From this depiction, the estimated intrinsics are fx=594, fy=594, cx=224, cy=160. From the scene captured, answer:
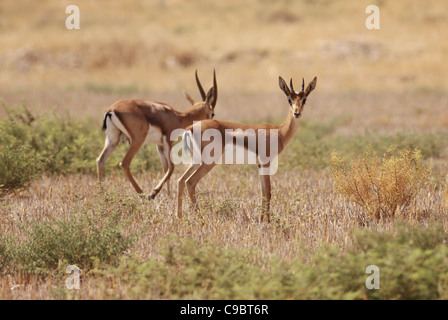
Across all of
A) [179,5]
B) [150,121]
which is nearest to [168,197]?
[150,121]

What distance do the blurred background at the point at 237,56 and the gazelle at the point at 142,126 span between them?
7.26m

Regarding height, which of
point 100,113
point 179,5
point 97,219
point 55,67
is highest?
point 179,5

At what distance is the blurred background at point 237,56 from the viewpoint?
1008 inches

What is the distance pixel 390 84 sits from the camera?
3328cm

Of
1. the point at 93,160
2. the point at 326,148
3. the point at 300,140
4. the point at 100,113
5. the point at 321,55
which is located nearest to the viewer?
the point at 93,160

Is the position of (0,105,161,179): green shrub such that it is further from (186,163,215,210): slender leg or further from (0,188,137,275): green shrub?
(0,188,137,275): green shrub

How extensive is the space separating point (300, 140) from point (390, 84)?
2025cm

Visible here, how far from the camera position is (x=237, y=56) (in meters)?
45.0

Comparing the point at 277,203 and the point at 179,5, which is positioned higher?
the point at 179,5

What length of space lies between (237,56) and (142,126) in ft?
117

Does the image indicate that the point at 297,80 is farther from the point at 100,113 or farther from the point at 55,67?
the point at 55,67

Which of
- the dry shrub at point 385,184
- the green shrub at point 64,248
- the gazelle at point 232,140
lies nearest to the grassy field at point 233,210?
the green shrub at point 64,248

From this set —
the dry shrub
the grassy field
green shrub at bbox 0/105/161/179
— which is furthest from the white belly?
the dry shrub

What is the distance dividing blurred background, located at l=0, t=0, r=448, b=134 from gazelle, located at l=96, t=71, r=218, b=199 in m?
7.26
